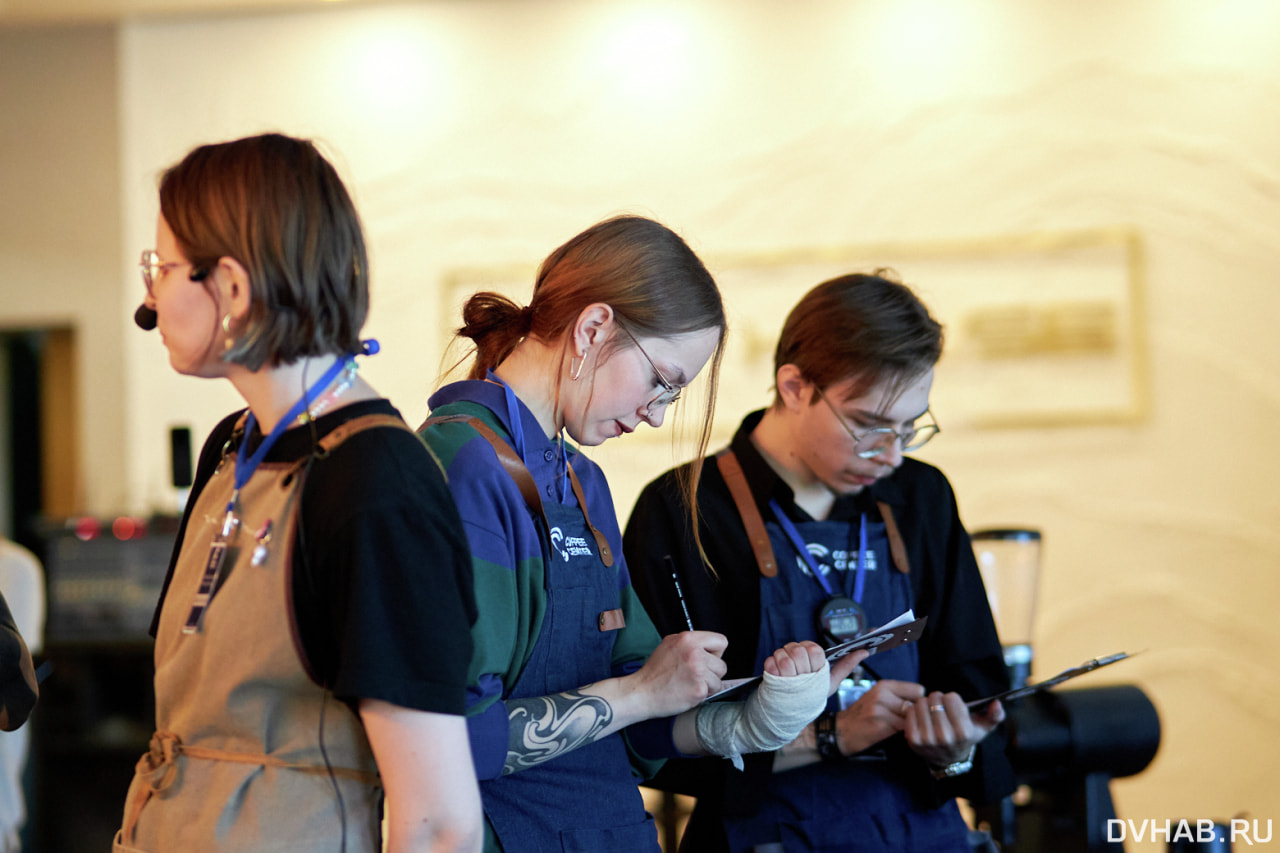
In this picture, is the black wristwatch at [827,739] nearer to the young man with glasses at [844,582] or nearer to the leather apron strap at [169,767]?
the young man with glasses at [844,582]

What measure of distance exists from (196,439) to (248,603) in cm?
430

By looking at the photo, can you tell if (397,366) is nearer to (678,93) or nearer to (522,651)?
(678,93)

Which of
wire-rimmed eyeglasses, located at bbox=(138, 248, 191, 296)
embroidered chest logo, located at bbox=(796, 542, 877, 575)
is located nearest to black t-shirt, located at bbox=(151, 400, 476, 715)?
wire-rimmed eyeglasses, located at bbox=(138, 248, 191, 296)

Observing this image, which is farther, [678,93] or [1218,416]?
[678,93]

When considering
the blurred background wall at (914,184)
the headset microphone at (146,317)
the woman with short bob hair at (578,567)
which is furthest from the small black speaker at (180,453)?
the blurred background wall at (914,184)

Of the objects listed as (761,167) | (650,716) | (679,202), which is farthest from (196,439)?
(650,716)

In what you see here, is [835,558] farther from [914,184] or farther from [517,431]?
[914,184]

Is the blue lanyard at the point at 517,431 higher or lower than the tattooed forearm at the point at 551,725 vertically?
higher

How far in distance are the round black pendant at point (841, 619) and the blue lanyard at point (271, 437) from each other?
→ 108 centimetres

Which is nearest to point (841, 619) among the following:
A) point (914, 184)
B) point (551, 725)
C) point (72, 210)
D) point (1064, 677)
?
point (1064, 677)

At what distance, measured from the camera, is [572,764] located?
141 centimetres

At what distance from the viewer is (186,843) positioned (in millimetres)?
1056

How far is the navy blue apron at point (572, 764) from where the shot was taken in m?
1.35

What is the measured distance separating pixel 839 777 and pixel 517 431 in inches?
35.8
